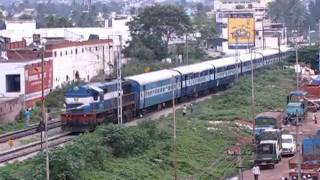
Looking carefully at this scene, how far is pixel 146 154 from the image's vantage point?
2802 centimetres

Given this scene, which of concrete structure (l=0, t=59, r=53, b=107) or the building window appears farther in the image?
the building window

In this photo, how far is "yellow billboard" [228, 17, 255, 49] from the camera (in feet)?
241

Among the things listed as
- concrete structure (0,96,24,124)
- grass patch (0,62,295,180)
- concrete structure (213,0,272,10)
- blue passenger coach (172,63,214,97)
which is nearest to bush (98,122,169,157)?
grass patch (0,62,295,180)

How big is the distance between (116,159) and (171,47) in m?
51.2

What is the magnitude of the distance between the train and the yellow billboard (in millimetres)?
13104

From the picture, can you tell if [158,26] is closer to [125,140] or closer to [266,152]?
[266,152]

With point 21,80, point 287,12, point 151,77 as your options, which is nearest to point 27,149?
point 21,80

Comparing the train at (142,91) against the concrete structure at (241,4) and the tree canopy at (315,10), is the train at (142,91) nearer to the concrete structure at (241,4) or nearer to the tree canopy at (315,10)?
the concrete structure at (241,4)

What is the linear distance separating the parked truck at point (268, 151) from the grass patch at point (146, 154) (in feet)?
2.17

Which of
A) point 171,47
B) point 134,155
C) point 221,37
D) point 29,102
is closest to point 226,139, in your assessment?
point 134,155

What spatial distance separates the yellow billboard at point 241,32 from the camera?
73312 mm

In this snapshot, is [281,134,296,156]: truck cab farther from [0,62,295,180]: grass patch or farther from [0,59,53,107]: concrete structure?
[0,59,53,107]: concrete structure

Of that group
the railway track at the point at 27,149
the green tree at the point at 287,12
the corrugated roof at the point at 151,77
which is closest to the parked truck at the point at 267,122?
the corrugated roof at the point at 151,77

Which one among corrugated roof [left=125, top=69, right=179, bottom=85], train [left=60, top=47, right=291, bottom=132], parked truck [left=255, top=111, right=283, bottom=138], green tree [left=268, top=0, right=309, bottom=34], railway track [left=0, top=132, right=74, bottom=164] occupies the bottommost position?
railway track [left=0, top=132, right=74, bottom=164]
